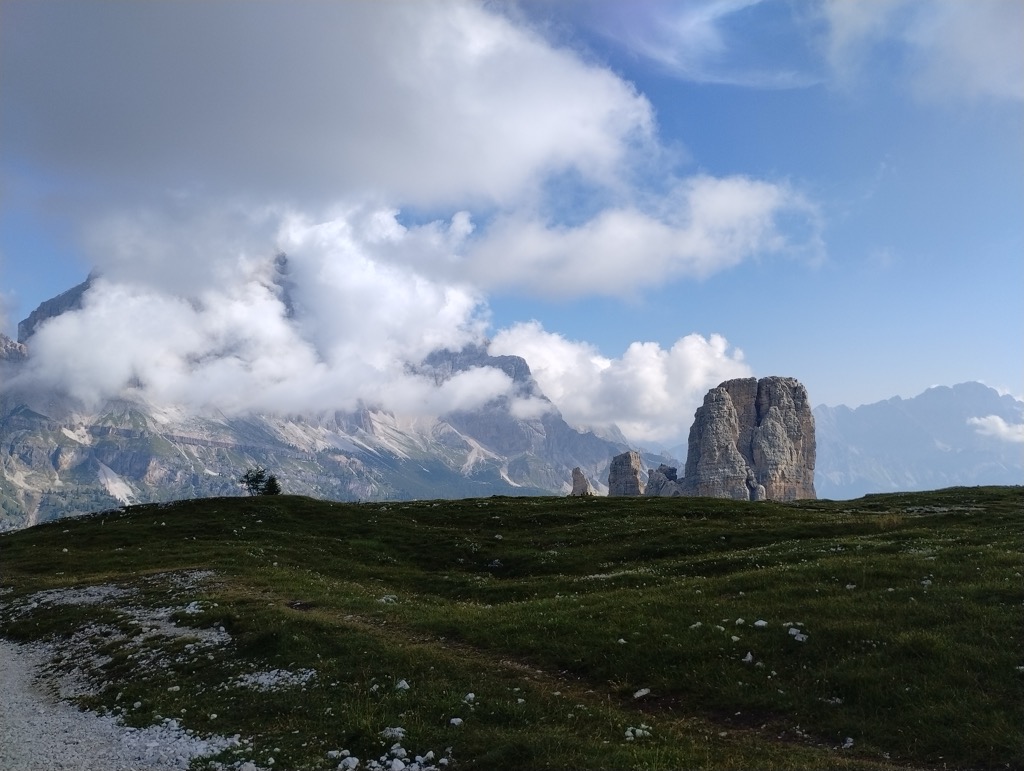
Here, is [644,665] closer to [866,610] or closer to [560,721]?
[560,721]

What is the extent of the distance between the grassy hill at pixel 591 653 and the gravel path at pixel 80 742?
77 centimetres

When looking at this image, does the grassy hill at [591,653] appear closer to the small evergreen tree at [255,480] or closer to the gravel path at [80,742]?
the gravel path at [80,742]

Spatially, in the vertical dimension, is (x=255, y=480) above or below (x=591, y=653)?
below

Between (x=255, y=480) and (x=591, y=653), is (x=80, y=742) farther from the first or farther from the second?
(x=255, y=480)

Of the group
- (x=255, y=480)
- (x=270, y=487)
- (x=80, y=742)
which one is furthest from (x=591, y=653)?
(x=255, y=480)

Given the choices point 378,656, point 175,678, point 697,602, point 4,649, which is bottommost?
point 4,649

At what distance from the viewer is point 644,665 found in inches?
802

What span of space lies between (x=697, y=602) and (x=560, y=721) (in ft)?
35.0

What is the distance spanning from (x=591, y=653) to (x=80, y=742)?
1657 cm

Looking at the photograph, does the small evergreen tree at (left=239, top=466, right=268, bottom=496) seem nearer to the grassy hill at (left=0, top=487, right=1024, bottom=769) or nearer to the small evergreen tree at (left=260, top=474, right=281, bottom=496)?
the small evergreen tree at (left=260, top=474, right=281, bottom=496)

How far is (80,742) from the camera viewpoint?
62.0 ft

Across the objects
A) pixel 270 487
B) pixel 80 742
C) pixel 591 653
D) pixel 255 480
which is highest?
pixel 591 653

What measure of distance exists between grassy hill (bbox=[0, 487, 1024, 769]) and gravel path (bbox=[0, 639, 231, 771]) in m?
0.77

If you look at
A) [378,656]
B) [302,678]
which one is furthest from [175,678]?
[378,656]
